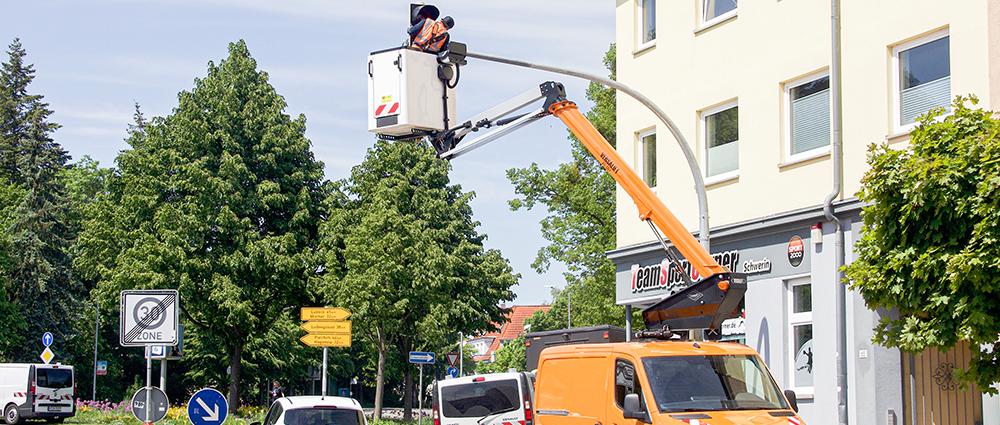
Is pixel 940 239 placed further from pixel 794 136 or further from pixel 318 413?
pixel 318 413

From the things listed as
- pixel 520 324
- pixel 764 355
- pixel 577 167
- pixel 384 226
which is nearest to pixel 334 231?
pixel 384 226

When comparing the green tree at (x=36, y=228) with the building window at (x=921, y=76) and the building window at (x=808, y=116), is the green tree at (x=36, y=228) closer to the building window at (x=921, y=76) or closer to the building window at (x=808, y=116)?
the building window at (x=808, y=116)

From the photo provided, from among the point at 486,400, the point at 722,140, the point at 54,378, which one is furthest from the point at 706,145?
the point at 54,378

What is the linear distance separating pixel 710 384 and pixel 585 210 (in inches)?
1387

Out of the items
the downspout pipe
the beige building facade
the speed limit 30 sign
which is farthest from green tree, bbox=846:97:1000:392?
the speed limit 30 sign

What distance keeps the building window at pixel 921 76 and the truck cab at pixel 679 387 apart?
697 cm

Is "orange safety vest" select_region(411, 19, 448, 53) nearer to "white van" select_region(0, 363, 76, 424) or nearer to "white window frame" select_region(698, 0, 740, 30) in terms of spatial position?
"white window frame" select_region(698, 0, 740, 30)

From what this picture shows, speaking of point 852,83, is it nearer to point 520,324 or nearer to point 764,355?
point 764,355

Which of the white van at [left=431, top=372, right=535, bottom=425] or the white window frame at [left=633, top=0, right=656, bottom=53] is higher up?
the white window frame at [left=633, top=0, right=656, bottom=53]

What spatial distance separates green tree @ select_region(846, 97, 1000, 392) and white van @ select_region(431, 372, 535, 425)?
7979 mm

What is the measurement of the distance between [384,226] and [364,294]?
2.81 metres

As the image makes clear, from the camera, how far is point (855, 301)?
19.7 metres

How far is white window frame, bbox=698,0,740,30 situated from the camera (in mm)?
23391

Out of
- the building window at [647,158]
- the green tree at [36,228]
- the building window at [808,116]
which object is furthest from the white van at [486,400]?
the green tree at [36,228]
